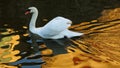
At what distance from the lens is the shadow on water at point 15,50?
1125cm

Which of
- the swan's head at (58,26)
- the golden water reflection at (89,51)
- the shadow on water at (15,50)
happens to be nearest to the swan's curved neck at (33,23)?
the shadow on water at (15,50)

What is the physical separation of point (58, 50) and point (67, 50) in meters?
0.29

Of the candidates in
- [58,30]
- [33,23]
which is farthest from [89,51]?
[33,23]

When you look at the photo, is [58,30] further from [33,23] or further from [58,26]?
[33,23]

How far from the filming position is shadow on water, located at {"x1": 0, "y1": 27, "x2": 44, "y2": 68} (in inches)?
443

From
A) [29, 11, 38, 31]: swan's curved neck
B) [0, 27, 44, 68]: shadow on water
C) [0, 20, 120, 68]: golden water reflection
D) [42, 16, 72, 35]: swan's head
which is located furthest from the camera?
[29, 11, 38, 31]: swan's curved neck

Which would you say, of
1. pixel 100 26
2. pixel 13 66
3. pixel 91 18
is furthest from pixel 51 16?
pixel 13 66

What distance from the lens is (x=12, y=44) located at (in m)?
12.8

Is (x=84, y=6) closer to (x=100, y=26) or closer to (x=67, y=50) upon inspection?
(x=100, y=26)

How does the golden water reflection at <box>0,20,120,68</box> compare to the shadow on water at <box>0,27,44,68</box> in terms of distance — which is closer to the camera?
the golden water reflection at <box>0,20,120,68</box>

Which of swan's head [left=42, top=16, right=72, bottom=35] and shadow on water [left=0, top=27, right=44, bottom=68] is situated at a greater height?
swan's head [left=42, top=16, right=72, bottom=35]

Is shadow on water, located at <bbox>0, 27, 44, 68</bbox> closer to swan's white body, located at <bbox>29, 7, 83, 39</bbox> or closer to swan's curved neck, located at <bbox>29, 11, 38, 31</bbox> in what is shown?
swan's curved neck, located at <bbox>29, 11, 38, 31</bbox>

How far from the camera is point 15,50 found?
12297 millimetres

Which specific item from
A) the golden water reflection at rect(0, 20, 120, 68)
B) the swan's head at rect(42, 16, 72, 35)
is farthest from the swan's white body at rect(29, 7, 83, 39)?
the golden water reflection at rect(0, 20, 120, 68)
